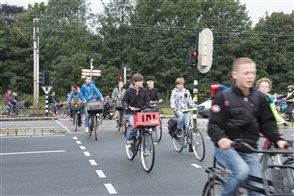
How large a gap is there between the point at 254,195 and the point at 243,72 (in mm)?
1138

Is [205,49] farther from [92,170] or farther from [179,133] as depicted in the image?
[92,170]

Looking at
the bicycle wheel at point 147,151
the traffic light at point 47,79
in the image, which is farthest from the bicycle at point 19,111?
the bicycle wheel at point 147,151

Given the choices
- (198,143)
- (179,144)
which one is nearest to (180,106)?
(179,144)

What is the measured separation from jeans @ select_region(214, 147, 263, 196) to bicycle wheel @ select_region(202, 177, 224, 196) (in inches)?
5.6

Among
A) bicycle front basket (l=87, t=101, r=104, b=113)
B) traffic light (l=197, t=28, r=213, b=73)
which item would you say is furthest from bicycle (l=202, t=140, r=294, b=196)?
bicycle front basket (l=87, t=101, r=104, b=113)

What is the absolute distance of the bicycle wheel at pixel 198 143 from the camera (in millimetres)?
8323

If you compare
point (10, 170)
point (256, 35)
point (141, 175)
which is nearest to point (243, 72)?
point (141, 175)

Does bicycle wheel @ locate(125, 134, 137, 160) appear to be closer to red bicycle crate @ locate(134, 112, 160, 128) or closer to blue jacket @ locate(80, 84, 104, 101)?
red bicycle crate @ locate(134, 112, 160, 128)

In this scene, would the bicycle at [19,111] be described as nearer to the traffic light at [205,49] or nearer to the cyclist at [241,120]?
the traffic light at [205,49]

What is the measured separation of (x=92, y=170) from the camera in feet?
24.1

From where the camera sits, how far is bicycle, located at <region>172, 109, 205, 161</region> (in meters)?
8.35

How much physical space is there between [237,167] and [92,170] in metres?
4.35

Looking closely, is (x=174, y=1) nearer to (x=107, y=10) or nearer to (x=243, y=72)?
(x=107, y=10)

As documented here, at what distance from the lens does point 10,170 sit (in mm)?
7508
